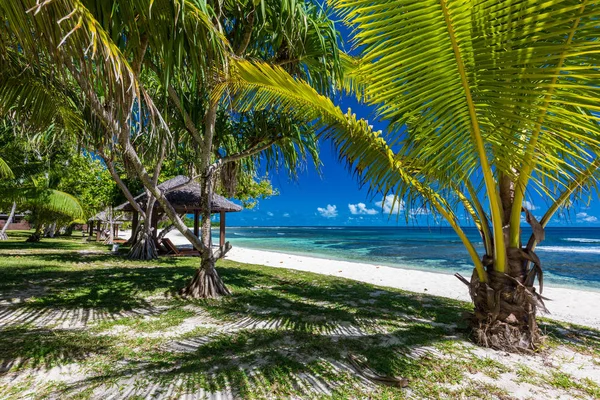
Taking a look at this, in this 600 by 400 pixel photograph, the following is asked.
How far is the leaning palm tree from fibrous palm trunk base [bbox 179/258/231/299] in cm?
290

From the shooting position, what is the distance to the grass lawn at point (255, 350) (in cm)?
218

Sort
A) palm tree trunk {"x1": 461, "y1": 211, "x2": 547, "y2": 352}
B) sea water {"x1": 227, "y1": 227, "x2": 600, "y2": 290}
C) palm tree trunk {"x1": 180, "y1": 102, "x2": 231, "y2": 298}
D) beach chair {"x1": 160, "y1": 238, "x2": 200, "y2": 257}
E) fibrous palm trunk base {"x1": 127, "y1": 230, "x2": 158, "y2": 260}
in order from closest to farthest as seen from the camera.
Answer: palm tree trunk {"x1": 461, "y1": 211, "x2": 547, "y2": 352}, palm tree trunk {"x1": 180, "y1": 102, "x2": 231, "y2": 298}, fibrous palm trunk base {"x1": 127, "y1": 230, "x2": 158, "y2": 260}, beach chair {"x1": 160, "y1": 238, "x2": 200, "y2": 257}, sea water {"x1": 227, "y1": 227, "x2": 600, "y2": 290}

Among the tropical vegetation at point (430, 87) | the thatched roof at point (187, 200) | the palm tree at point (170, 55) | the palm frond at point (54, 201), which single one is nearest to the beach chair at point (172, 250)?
the thatched roof at point (187, 200)

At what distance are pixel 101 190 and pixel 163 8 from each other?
51.6ft

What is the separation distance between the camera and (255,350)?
2.80 meters

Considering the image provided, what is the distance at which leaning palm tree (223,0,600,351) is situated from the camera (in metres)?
1.63

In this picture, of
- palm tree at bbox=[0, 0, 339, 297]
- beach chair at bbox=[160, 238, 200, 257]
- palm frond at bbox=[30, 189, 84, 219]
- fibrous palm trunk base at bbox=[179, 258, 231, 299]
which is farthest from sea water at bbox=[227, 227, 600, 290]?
palm frond at bbox=[30, 189, 84, 219]

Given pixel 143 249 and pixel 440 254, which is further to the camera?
pixel 440 254

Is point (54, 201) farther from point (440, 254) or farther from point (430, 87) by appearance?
point (440, 254)

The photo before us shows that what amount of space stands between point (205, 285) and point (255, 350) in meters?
2.23

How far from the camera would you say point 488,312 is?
2965 millimetres

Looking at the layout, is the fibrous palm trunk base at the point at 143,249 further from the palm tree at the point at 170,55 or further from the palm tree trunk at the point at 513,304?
the palm tree trunk at the point at 513,304

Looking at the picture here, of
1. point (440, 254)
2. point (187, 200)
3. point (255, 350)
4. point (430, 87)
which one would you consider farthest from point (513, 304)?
point (440, 254)

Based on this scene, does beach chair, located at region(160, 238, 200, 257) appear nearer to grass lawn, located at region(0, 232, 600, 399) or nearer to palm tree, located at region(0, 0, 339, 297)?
palm tree, located at region(0, 0, 339, 297)
